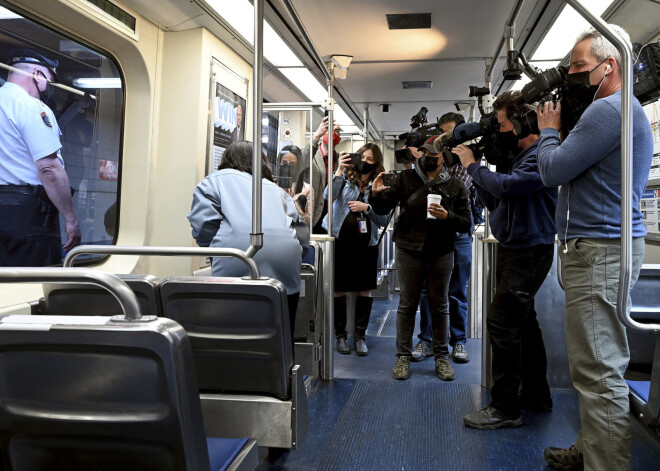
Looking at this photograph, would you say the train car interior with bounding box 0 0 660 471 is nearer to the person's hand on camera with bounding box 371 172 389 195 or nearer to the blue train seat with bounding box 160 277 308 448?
the blue train seat with bounding box 160 277 308 448

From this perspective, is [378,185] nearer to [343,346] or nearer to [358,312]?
[358,312]

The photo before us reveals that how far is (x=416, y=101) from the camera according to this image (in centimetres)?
789

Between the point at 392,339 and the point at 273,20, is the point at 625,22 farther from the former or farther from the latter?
the point at 392,339

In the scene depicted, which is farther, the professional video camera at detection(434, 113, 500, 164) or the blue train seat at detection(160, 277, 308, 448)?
the professional video camera at detection(434, 113, 500, 164)

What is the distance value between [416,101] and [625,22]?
12.7 ft

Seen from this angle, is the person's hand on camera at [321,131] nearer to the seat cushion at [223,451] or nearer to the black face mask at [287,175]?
the black face mask at [287,175]

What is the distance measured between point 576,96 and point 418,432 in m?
1.82

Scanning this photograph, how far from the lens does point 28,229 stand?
2.69 metres

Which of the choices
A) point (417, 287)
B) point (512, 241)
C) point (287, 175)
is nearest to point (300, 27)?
point (512, 241)

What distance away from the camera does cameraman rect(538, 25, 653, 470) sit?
1.80 m

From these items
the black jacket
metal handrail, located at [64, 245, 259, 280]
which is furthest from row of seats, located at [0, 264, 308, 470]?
the black jacket

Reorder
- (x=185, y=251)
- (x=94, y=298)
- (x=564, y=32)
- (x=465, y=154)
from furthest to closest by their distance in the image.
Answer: (x=564, y=32) → (x=465, y=154) → (x=185, y=251) → (x=94, y=298)

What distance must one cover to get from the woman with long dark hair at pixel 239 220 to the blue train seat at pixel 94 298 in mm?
728

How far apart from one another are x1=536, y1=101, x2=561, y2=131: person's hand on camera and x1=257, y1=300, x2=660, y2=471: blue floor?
1213 millimetres
